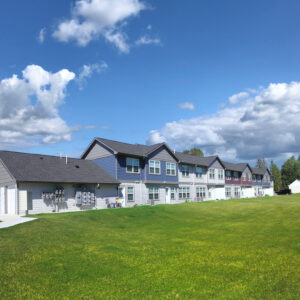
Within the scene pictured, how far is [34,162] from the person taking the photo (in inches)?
1043

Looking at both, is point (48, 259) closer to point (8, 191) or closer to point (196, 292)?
point (196, 292)

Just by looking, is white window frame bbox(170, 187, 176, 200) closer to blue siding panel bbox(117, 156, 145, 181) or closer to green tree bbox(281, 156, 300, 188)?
blue siding panel bbox(117, 156, 145, 181)

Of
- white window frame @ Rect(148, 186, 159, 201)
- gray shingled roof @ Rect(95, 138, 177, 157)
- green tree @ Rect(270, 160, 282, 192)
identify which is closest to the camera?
gray shingled roof @ Rect(95, 138, 177, 157)

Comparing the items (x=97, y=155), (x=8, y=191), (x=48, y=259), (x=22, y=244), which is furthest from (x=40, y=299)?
(x=97, y=155)

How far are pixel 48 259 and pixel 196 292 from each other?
15.7 feet

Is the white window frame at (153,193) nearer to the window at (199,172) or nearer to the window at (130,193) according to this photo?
the window at (130,193)

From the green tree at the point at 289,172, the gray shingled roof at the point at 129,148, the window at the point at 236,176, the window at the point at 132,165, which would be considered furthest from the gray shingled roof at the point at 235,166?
the green tree at the point at 289,172

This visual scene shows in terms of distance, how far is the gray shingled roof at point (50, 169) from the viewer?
77.9 feet

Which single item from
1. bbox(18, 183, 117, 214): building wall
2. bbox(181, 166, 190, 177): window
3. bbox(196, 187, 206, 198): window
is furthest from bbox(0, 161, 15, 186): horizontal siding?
bbox(196, 187, 206, 198): window

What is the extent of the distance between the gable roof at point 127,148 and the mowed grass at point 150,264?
56.4 ft

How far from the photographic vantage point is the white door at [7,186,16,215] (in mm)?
22516

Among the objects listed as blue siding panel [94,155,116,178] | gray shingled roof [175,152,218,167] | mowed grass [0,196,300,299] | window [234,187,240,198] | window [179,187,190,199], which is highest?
gray shingled roof [175,152,218,167]

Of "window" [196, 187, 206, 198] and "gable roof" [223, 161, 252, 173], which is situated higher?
"gable roof" [223, 161, 252, 173]

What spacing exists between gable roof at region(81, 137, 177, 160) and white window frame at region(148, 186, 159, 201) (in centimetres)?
417
